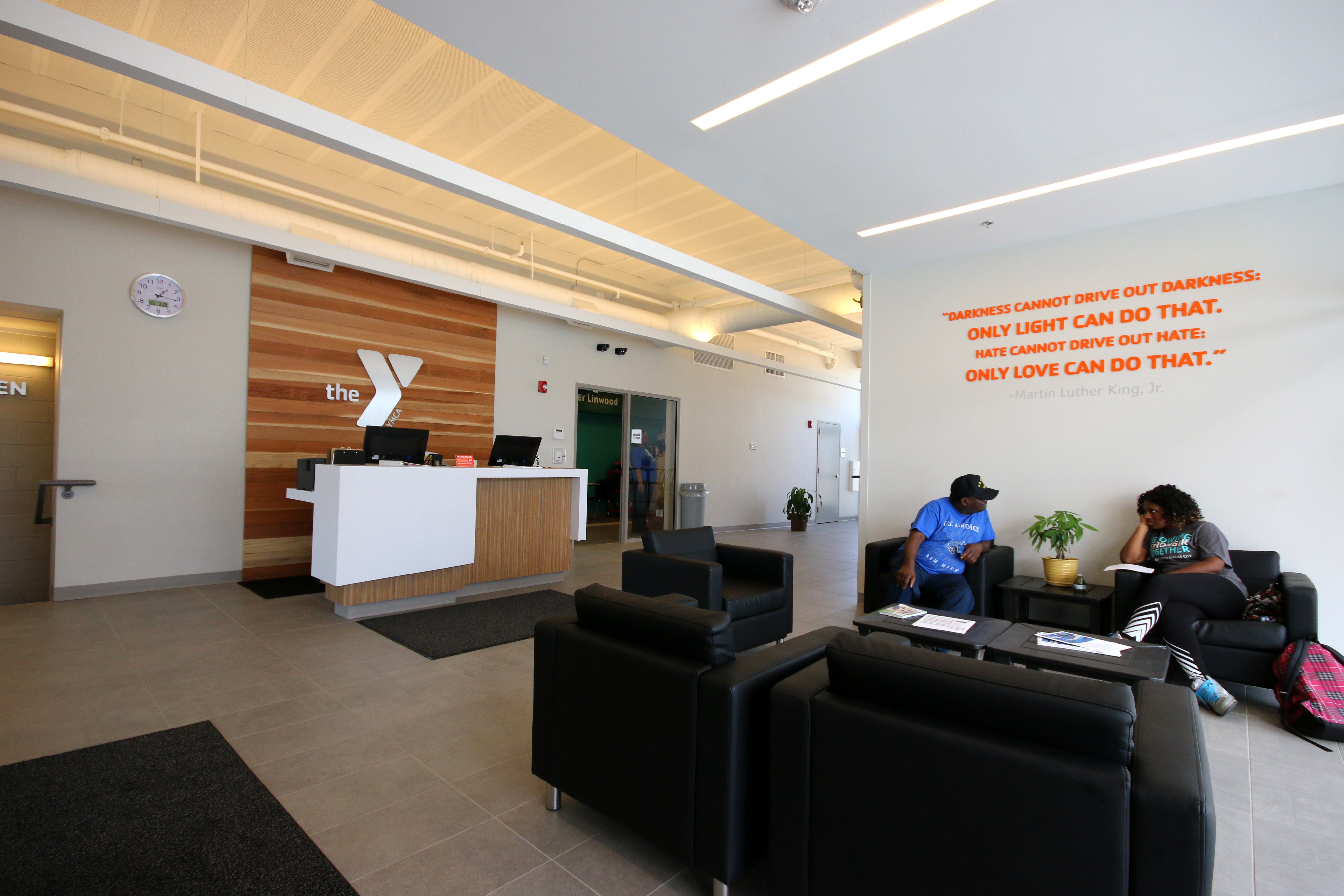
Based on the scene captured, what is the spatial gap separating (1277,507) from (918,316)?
9.79ft

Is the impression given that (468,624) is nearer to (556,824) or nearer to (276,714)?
(276,714)

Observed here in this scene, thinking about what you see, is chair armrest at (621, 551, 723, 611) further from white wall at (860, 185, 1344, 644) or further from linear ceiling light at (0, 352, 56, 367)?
linear ceiling light at (0, 352, 56, 367)

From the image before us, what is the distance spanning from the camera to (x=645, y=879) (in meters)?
1.95

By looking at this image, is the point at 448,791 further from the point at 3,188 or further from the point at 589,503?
the point at 589,503

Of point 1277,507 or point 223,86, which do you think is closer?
point 223,86

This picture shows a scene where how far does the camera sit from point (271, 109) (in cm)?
341

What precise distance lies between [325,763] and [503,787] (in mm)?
800

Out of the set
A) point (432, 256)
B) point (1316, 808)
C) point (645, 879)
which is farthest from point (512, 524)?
point (1316, 808)

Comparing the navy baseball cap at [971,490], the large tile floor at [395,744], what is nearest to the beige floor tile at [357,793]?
the large tile floor at [395,744]

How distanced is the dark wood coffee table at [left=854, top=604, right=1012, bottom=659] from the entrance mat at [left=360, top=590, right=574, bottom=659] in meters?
1.93

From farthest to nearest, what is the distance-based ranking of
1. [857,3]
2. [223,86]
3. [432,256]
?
[432,256] < [223,86] < [857,3]

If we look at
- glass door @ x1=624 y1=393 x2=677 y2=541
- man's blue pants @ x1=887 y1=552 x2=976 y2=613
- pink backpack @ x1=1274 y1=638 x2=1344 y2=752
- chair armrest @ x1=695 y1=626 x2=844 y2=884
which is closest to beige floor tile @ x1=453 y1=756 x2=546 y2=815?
chair armrest @ x1=695 y1=626 x2=844 y2=884

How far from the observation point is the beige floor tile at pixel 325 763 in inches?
96.7

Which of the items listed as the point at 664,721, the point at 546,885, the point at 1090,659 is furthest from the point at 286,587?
the point at 1090,659
